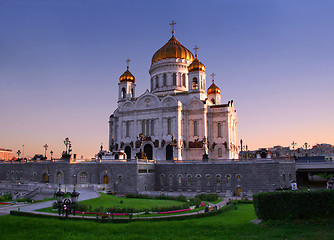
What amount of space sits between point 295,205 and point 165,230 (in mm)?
8839

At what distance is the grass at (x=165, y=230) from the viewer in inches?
773

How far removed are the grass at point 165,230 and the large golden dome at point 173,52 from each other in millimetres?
47640

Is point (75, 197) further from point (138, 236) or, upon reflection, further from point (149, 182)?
point (149, 182)

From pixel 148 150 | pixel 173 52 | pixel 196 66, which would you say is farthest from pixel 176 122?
pixel 173 52

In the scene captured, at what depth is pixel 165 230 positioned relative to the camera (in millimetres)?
21172

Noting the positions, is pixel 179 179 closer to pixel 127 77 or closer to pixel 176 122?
pixel 176 122

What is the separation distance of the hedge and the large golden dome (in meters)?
47.7

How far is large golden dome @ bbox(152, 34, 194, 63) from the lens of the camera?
6706cm

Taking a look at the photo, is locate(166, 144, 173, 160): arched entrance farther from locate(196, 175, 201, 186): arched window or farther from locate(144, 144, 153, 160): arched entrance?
locate(196, 175, 201, 186): arched window

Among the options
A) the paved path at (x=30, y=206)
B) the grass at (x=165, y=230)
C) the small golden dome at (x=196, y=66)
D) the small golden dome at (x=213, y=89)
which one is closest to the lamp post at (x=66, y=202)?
the grass at (x=165, y=230)

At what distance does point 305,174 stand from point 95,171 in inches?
1429

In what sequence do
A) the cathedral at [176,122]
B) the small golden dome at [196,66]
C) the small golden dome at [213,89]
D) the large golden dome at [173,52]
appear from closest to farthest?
the cathedral at [176,122]
the small golden dome at [196,66]
the large golden dome at [173,52]
the small golden dome at [213,89]

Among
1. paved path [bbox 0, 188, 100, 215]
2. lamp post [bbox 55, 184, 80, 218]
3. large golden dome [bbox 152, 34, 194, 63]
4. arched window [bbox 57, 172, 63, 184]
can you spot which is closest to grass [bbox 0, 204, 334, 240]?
lamp post [bbox 55, 184, 80, 218]

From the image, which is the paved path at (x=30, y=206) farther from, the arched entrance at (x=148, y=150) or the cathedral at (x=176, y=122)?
the arched entrance at (x=148, y=150)
